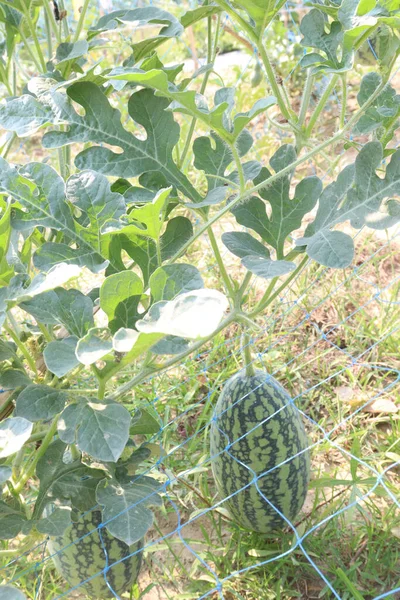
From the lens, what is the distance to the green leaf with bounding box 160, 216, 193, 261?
51.3 inches

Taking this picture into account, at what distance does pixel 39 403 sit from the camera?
1103 millimetres

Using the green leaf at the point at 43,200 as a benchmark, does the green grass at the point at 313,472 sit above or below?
below

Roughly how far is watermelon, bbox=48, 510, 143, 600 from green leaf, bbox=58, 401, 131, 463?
446 mm

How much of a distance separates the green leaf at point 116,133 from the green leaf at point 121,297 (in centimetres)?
29

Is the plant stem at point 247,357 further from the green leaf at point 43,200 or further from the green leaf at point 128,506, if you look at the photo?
the green leaf at point 43,200

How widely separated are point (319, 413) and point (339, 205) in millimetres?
1129

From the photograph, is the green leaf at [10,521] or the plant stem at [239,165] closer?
the plant stem at [239,165]

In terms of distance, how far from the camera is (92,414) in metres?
1.06

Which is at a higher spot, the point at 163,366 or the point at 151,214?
the point at 151,214

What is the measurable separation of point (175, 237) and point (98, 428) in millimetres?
436

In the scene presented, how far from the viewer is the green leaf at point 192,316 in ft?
2.43

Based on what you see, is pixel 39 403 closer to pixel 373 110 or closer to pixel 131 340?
pixel 131 340

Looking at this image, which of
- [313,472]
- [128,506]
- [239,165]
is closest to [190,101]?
[239,165]

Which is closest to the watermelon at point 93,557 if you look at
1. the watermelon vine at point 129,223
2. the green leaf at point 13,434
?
the watermelon vine at point 129,223
